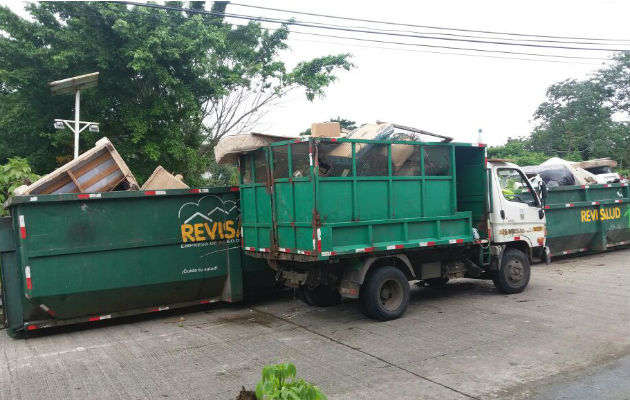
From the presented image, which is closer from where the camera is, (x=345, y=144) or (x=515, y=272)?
(x=345, y=144)

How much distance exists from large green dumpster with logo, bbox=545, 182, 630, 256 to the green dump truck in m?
4.07

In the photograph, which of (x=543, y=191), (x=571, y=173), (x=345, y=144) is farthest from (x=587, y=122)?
(x=345, y=144)

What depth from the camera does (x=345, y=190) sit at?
653cm

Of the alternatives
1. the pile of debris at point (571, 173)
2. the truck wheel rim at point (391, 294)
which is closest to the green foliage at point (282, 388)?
the truck wheel rim at point (391, 294)

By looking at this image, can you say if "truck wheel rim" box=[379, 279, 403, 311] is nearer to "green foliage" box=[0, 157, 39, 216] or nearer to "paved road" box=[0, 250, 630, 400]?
"paved road" box=[0, 250, 630, 400]

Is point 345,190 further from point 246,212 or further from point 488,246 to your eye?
point 488,246

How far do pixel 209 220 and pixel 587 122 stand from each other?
27.9 m

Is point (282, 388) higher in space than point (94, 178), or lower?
lower

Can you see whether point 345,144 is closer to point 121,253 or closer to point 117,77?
point 121,253

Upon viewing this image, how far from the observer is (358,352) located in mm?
5699

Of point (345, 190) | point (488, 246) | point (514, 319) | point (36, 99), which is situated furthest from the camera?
point (36, 99)

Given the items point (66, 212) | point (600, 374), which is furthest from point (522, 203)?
point (66, 212)

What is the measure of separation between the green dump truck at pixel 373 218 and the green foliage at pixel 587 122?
66.0 ft

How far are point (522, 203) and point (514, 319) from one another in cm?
264
